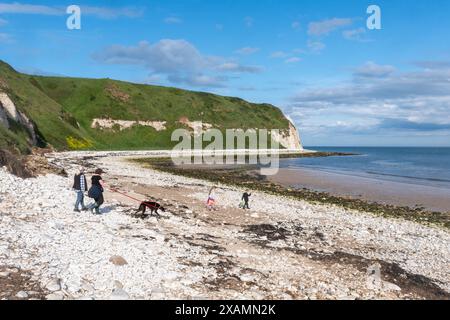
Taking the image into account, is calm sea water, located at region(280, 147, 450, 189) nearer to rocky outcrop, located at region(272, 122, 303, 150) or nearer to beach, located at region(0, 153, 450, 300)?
beach, located at region(0, 153, 450, 300)

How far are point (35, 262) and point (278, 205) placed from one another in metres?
19.0

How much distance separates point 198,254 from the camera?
42.4ft

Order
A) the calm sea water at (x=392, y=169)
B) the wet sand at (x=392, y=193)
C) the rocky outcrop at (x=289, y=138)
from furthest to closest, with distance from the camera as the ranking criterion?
the rocky outcrop at (x=289, y=138) → the calm sea water at (x=392, y=169) → the wet sand at (x=392, y=193)

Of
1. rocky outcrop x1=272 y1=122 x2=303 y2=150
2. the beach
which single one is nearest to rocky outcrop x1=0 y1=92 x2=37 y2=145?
the beach

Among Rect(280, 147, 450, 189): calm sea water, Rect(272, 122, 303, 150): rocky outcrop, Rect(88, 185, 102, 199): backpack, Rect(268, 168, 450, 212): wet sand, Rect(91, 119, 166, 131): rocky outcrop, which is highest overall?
Rect(91, 119, 166, 131): rocky outcrop

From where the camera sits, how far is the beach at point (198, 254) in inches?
380

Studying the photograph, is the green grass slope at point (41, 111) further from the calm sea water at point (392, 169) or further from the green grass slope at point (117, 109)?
the calm sea water at point (392, 169)

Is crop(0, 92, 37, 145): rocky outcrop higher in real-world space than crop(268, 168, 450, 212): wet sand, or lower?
higher

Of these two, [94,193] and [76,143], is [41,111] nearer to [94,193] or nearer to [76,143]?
[76,143]

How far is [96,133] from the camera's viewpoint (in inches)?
4747

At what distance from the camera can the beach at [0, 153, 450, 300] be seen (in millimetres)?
9664

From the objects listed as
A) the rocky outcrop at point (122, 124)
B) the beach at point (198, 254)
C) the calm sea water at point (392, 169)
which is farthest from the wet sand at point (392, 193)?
the rocky outcrop at point (122, 124)
